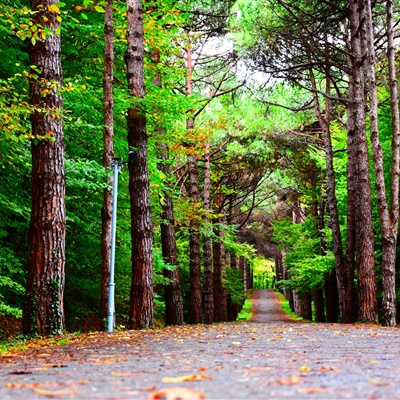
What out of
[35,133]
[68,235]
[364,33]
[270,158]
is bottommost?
[68,235]

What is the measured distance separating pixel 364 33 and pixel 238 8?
15.1ft

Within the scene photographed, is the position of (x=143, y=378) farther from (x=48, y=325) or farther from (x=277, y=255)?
(x=277, y=255)

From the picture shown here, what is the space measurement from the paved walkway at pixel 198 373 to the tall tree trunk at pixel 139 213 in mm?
4976

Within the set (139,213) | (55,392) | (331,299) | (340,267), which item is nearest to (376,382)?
(55,392)

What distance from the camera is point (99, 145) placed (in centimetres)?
1412

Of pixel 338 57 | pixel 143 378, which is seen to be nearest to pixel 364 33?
pixel 338 57

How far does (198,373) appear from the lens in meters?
3.91

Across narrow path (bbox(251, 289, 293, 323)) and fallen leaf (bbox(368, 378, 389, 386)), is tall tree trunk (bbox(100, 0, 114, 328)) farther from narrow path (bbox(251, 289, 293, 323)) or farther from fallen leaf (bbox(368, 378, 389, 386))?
narrow path (bbox(251, 289, 293, 323))

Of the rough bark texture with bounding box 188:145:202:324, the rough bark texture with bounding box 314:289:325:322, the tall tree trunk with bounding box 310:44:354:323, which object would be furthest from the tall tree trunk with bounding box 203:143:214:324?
the rough bark texture with bounding box 314:289:325:322

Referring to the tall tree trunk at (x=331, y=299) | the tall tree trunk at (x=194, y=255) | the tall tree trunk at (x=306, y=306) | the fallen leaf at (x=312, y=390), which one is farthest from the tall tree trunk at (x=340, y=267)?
the fallen leaf at (x=312, y=390)

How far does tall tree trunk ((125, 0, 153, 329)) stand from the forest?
0.03m

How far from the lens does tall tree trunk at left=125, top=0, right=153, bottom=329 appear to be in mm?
11836

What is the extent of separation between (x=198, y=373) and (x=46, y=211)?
18.5 ft

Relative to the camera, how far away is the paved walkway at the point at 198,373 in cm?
291
